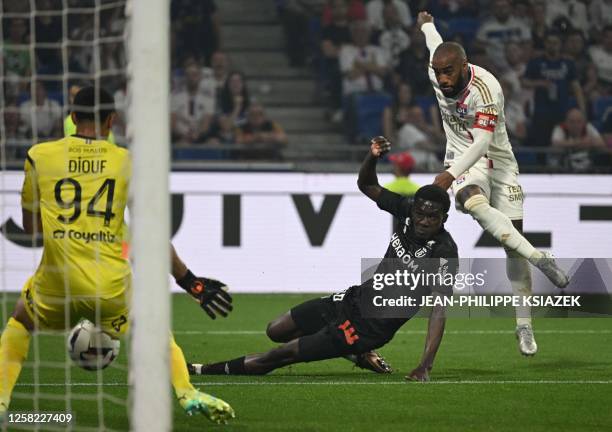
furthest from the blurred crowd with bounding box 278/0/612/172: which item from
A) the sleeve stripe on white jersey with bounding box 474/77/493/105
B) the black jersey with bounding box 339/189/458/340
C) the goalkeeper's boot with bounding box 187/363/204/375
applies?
the goalkeeper's boot with bounding box 187/363/204/375

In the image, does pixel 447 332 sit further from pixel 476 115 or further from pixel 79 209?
pixel 79 209

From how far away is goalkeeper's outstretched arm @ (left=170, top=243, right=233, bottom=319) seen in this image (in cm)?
621

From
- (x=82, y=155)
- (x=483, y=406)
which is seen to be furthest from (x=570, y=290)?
(x=82, y=155)

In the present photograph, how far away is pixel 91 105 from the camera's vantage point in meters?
6.73

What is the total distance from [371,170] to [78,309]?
245 centimetres

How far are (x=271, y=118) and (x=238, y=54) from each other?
58.3 inches

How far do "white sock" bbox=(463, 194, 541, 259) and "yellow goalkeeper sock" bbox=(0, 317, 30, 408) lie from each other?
12.7 feet

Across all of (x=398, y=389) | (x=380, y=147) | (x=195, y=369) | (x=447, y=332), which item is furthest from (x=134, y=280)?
(x=447, y=332)

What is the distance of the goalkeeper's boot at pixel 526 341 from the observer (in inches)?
351

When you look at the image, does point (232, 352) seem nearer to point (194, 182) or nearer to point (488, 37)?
point (194, 182)

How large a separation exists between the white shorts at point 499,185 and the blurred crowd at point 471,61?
654 centimetres

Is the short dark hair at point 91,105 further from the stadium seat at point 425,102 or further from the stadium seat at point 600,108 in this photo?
the stadium seat at point 600,108

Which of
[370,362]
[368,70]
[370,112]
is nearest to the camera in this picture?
[370,362]

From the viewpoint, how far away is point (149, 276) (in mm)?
5109
